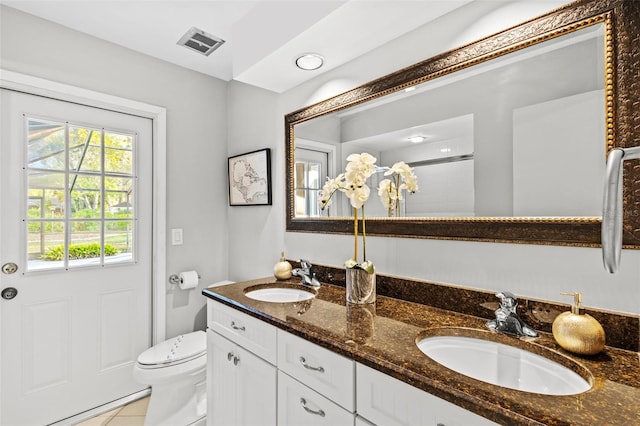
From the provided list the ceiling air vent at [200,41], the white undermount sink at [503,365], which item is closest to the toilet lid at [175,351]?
the white undermount sink at [503,365]

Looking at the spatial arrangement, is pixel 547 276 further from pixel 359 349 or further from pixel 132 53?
pixel 132 53

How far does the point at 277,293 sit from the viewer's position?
1.76 metres

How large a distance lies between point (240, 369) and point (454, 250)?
1.04 m

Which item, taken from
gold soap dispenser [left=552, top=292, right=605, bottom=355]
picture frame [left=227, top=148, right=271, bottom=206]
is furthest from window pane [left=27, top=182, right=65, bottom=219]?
gold soap dispenser [left=552, top=292, right=605, bottom=355]

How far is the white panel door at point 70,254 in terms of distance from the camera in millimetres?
1804

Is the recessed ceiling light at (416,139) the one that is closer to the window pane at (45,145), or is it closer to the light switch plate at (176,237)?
the light switch plate at (176,237)

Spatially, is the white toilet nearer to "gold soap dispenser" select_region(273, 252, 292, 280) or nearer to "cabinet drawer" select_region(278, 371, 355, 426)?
"gold soap dispenser" select_region(273, 252, 292, 280)

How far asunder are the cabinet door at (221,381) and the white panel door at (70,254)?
97 cm

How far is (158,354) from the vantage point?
75.1 inches

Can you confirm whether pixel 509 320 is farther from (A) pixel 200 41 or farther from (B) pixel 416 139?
(A) pixel 200 41

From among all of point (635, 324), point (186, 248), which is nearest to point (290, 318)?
point (635, 324)

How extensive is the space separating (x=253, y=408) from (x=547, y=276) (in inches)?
47.3

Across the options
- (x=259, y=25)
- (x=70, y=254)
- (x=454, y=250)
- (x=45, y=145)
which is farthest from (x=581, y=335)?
(x=45, y=145)

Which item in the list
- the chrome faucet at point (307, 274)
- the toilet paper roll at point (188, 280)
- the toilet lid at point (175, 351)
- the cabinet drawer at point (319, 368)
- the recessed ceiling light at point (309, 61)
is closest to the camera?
the cabinet drawer at point (319, 368)
